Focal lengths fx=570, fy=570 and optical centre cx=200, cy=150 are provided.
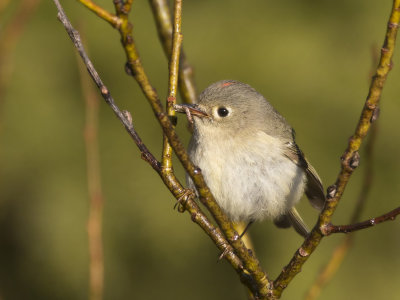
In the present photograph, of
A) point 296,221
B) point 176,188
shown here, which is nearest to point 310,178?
point 296,221

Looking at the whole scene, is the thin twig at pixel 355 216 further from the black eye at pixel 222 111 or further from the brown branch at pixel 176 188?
the black eye at pixel 222 111

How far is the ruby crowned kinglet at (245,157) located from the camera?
7.43 ft

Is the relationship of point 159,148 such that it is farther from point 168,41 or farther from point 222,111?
point 168,41

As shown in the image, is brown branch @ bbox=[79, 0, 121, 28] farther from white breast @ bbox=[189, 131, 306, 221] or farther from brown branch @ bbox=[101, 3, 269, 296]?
white breast @ bbox=[189, 131, 306, 221]

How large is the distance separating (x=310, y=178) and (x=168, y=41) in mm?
898

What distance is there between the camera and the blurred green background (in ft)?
11.7

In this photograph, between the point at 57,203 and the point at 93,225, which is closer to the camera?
the point at 93,225

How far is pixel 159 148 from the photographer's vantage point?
12.4ft

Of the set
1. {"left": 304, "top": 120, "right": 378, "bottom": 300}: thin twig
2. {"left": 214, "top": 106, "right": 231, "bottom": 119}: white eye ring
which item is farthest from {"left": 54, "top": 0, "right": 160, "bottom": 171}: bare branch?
{"left": 214, "top": 106, "right": 231, "bottom": 119}: white eye ring

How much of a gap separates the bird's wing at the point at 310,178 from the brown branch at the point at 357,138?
1004 millimetres

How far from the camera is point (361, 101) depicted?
374 cm

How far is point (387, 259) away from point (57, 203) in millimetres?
2093

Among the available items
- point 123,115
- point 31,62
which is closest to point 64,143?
point 31,62

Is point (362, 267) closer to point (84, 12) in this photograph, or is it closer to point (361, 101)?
point (361, 101)
